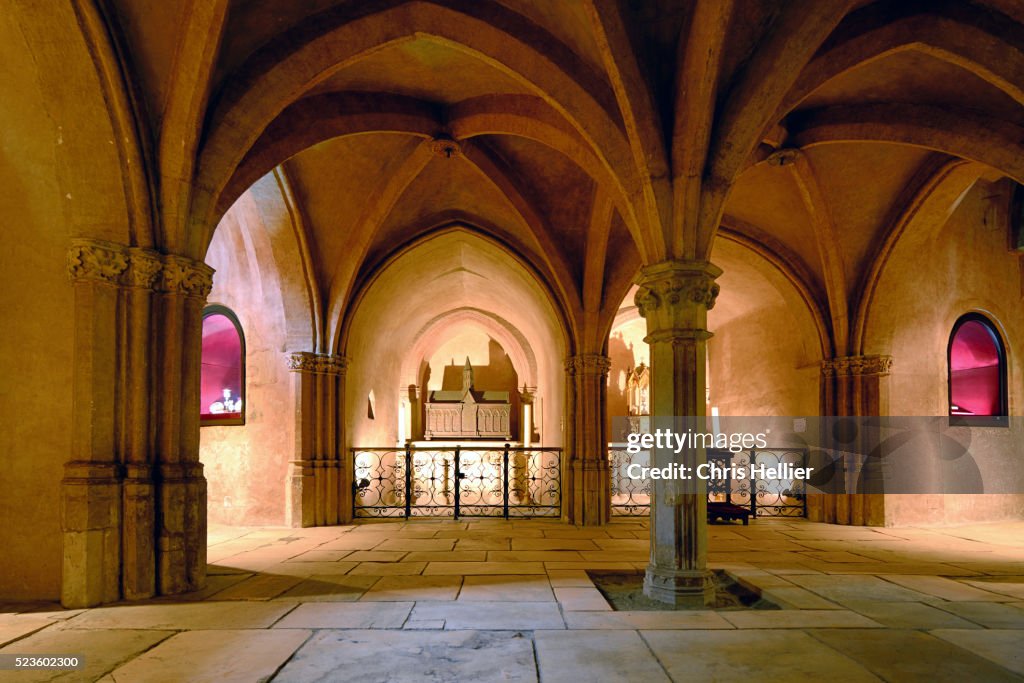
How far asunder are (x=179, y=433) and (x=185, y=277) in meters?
1.33

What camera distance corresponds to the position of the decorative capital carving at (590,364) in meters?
10.1

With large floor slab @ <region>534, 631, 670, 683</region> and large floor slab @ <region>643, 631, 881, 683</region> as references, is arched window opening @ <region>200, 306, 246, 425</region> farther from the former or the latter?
large floor slab @ <region>643, 631, 881, 683</region>

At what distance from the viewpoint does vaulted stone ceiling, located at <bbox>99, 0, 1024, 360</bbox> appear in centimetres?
520

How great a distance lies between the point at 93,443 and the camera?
5.01m

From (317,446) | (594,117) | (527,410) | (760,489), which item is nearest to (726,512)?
(760,489)

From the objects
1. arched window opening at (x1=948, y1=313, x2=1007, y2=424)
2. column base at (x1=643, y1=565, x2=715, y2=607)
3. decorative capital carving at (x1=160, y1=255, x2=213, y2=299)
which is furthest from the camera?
arched window opening at (x1=948, y1=313, x2=1007, y2=424)

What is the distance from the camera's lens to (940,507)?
9852 mm

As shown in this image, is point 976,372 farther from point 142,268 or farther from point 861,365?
point 142,268

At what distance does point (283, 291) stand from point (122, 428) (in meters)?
4.45

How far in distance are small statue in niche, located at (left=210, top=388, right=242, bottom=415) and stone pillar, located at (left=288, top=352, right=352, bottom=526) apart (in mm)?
1024

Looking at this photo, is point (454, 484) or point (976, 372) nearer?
point (976, 372)

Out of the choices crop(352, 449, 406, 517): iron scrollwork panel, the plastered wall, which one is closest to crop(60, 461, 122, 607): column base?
crop(352, 449, 406, 517): iron scrollwork panel

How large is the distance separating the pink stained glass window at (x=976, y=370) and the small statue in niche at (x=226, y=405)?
1105 centimetres

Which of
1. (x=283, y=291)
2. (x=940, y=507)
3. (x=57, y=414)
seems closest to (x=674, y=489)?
(x=57, y=414)
